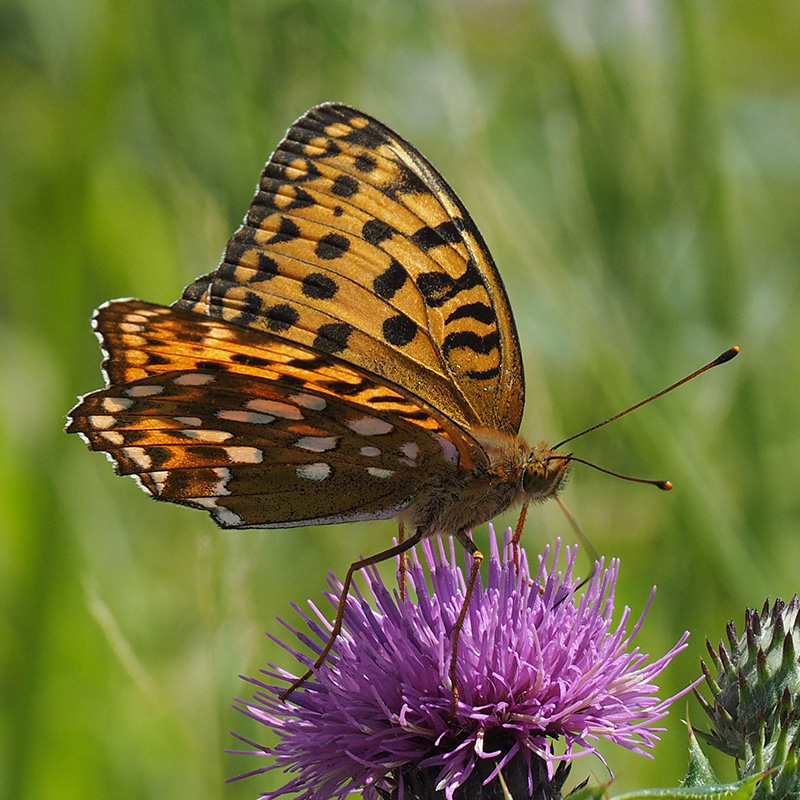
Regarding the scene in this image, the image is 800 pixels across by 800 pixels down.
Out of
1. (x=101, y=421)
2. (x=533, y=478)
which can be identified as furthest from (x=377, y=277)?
(x=101, y=421)

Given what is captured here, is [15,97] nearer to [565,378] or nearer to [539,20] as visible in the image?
[539,20]

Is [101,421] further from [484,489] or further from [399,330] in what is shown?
[484,489]

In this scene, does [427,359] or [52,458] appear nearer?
[427,359]

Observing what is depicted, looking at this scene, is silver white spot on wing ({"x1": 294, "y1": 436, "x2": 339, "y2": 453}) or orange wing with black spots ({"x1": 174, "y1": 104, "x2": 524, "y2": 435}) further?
orange wing with black spots ({"x1": 174, "y1": 104, "x2": 524, "y2": 435})

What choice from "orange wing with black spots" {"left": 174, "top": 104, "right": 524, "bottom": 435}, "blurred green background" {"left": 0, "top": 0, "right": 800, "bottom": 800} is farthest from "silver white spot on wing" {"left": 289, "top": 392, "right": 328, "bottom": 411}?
"blurred green background" {"left": 0, "top": 0, "right": 800, "bottom": 800}

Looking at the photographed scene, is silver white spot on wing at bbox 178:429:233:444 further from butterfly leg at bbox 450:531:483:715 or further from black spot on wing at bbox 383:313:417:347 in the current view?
butterfly leg at bbox 450:531:483:715

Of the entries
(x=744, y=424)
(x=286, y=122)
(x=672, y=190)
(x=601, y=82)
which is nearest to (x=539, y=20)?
(x=601, y=82)

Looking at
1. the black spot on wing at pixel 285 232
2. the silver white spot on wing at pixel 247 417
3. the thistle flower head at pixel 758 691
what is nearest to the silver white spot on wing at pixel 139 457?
the silver white spot on wing at pixel 247 417
